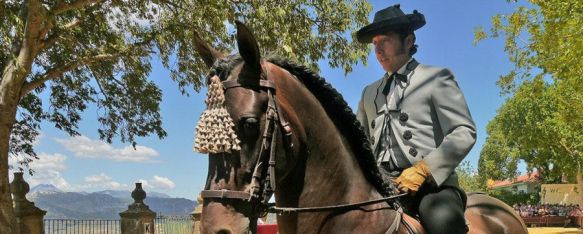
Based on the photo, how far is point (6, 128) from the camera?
11.5 metres

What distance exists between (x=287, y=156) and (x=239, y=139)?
0.25 metres

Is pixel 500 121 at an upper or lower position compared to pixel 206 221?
upper

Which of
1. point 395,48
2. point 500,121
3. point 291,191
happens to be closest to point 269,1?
point 395,48

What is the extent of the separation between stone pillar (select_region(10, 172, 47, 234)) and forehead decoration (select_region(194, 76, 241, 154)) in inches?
484

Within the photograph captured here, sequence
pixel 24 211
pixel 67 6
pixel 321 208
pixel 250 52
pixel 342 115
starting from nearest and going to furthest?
pixel 250 52, pixel 321 208, pixel 342 115, pixel 67 6, pixel 24 211

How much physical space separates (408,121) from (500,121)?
53684mm

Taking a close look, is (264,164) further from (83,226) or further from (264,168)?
(83,226)

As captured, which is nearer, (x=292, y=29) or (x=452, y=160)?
(x=452, y=160)

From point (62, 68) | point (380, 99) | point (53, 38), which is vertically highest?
point (53, 38)

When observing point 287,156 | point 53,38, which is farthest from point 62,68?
point 287,156

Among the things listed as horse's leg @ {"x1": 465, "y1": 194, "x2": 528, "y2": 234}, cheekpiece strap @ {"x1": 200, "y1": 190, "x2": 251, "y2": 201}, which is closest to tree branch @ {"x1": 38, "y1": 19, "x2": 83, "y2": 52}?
horse's leg @ {"x1": 465, "y1": 194, "x2": 528, "y2": 234}

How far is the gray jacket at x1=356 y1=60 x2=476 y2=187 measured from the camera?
270cm

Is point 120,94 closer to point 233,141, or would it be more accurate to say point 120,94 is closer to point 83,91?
point 83,91

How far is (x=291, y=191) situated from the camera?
8.00 ft
